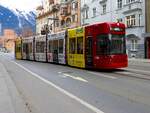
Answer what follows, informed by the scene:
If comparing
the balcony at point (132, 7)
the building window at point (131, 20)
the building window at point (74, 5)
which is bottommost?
the building window at point (131, 20)

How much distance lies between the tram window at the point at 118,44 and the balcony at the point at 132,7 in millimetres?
29339

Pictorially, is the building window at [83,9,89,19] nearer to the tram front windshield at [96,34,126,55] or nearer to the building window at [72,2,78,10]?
the building window at [72,2,78,10]

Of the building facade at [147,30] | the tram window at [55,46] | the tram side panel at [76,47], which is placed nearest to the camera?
the tram side panel at [76,47]

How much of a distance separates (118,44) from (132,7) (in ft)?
101

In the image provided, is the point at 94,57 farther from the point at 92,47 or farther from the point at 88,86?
the point at 88,86

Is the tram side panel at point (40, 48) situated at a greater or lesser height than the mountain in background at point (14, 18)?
lesser

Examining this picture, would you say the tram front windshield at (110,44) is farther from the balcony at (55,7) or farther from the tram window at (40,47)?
the balcony at (55,7)

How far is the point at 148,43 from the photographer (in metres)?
55.2

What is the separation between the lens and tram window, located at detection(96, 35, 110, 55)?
2591 centimetres

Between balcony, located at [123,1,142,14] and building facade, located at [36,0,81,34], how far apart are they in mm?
24082

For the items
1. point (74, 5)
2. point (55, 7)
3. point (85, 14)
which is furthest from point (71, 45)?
point (55, 7)

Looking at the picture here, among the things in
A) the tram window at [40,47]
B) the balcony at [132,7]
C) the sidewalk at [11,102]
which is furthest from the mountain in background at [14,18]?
the sidewalk at [11,102]

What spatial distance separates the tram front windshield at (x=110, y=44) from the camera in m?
25.9

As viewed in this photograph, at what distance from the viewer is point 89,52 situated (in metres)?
27.7
